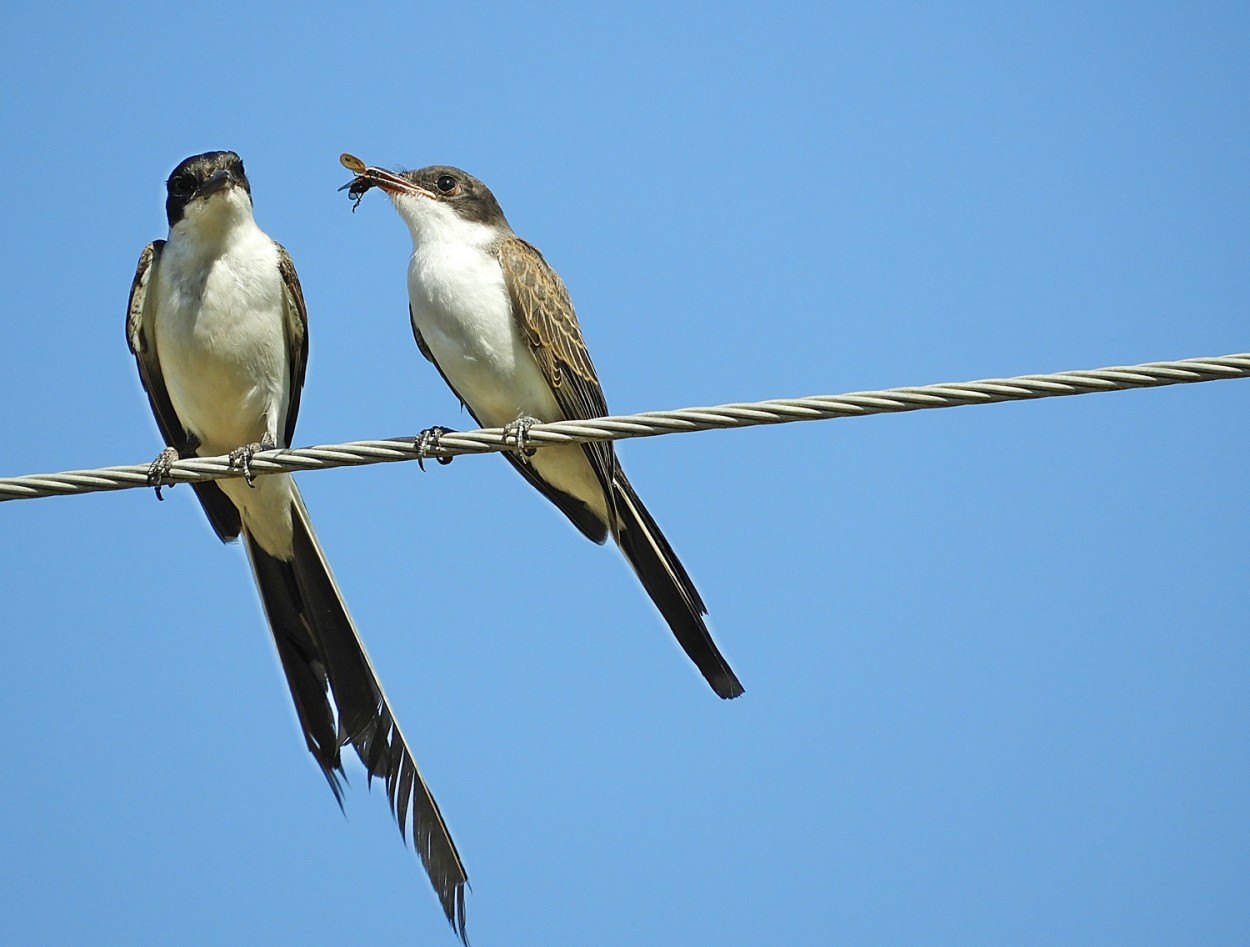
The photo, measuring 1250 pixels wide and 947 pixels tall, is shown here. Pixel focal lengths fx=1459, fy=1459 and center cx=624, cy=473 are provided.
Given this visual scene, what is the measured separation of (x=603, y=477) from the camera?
583 cm

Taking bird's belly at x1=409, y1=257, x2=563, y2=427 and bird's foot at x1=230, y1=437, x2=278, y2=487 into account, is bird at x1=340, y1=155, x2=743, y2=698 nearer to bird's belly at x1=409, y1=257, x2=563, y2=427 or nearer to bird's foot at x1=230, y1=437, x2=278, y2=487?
bird's belly at x1=409, y1=257, x2=563, y2=427

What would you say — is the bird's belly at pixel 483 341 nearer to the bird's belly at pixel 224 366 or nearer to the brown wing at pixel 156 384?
the bird's belly at pixel 224 366

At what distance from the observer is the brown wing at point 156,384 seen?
6055 mm

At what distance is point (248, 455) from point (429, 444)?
29.4 inches

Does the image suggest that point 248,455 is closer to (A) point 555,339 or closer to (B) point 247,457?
(B) point 247,457

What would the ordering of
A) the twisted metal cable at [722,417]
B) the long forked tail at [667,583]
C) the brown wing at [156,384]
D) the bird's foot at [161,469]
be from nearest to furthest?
the twisted metal cable at [722,417], the bird's foot at [161,469], the long forked tail at [667,583], the brown wing at [156,384]

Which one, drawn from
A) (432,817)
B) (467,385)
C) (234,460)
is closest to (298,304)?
(467,385)

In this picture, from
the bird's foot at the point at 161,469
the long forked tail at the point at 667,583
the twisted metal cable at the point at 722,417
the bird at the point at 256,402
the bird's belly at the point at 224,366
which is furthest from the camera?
the bird's belly at the point at 224,366

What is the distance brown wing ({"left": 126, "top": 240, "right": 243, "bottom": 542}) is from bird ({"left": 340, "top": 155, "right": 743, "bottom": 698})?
107 centimetres

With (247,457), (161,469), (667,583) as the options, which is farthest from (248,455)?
(667,583)

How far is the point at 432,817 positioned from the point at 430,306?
6.76ft

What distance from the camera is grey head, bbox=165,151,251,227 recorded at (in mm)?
5898

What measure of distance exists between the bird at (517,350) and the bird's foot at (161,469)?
3.96 feet

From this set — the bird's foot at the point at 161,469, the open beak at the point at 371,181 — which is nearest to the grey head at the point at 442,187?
the open beak at the point at 371,181
